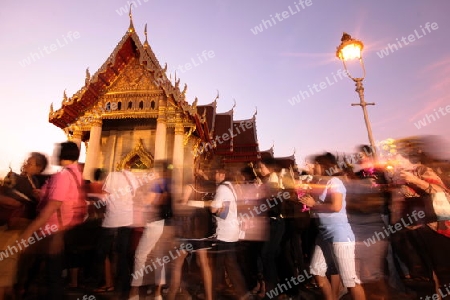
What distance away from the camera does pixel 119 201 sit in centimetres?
358

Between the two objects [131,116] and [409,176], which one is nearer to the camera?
[409,176]

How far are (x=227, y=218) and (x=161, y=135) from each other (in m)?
8.02

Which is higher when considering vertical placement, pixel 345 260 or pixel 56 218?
pixel 56 218

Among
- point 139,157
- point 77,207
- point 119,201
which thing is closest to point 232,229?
point 119,201

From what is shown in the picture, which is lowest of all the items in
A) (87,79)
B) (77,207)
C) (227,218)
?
(227,218)

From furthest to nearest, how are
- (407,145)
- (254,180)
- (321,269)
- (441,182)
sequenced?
(254,180) → (407,145) → (441,182) → (321,269)

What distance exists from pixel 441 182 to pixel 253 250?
2.68m

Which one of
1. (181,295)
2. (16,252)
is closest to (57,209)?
(16,252)

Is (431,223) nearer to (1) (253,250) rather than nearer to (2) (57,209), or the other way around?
(1) (253,250)

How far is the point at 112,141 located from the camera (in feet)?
39.8

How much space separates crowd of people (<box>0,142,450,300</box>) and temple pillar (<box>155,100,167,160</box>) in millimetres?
6043

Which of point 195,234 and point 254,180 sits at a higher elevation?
point 254,180

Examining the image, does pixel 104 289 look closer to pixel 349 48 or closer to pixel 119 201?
pixel 119 201

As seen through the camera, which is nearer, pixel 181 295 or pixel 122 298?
pixel 122 298
